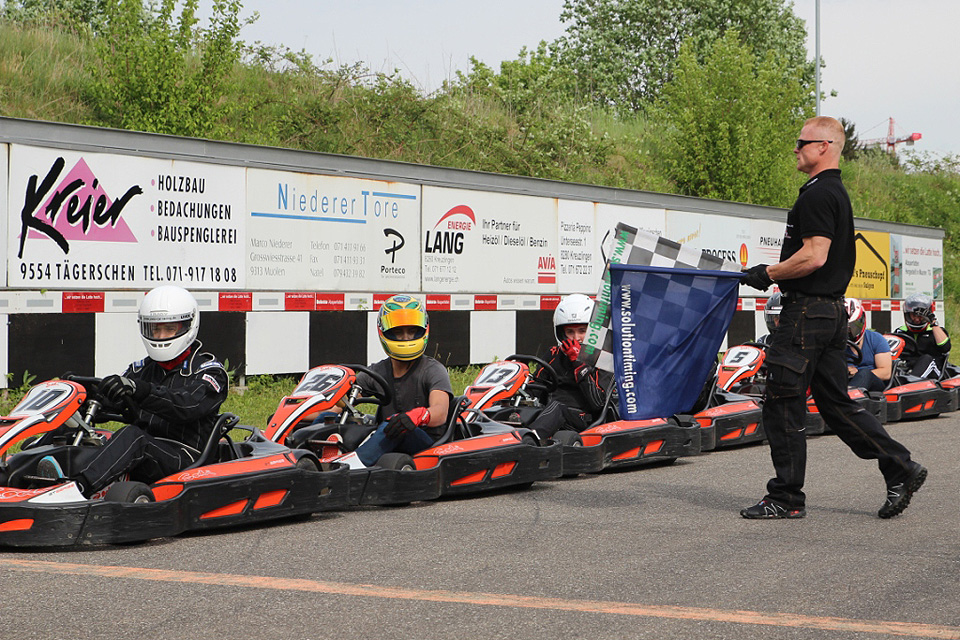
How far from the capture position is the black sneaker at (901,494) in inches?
229

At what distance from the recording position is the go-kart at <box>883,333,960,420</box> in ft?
39.3

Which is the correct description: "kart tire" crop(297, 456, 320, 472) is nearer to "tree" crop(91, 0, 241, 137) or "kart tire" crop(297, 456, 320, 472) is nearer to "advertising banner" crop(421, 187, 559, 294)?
"advertising banner" crop(421, 187, 559, 294)

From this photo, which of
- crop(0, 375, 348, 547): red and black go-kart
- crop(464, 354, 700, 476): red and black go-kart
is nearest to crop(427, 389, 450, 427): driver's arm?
crop(464, 354, 700, 476): red and black go-kart

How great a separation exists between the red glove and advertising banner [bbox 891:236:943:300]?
581 inches

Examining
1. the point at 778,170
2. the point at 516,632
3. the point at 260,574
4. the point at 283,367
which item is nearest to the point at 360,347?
the point at 283,367

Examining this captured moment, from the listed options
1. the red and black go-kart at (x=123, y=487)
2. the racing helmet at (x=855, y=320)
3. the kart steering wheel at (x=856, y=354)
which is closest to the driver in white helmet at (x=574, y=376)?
the red and black go-kart at (x=123, y=487)

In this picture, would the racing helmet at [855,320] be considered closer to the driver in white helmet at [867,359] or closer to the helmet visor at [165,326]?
the driver in white helmet at [867,359]

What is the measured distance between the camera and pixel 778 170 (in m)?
23.0

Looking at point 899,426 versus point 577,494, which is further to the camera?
point 899,426

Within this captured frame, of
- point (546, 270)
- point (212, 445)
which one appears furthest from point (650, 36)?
point (212, 445)

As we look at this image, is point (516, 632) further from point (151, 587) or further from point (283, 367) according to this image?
point (283, 367)

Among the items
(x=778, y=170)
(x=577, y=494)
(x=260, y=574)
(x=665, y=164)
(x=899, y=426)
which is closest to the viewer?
(x=260, y=574)

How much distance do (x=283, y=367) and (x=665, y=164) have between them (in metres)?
15.1

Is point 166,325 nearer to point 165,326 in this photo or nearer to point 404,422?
point 165,326
